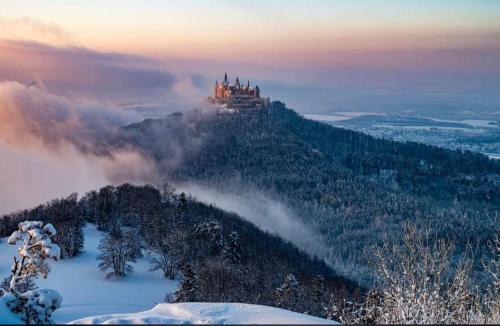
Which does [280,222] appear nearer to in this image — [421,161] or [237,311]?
[421,161]

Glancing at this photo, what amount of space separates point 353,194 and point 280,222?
71.9 ft

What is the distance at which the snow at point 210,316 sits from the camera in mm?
10072

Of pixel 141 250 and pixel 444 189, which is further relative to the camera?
pixel 444 189

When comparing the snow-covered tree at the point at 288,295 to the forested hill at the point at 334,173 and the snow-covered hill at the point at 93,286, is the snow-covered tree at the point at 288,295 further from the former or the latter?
the forested hill at the point at 334,173

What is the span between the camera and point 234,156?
127312 millimetres

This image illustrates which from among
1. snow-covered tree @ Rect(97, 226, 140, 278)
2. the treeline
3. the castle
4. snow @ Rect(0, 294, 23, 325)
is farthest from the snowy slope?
the castle

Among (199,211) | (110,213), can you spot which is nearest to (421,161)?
(199,211)

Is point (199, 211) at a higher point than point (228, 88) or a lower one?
lower

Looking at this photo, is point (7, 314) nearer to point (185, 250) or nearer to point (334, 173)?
point (185, 250)

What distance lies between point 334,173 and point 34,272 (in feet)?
360

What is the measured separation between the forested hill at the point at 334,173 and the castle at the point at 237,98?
7.27m

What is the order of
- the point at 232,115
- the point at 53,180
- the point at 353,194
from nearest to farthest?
the point at 353,194 → the point at 232,115 → the point at 53,180

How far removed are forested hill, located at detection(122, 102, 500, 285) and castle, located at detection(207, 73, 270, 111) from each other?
7.27 metres

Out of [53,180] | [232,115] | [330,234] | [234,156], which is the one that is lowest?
[53,180]
